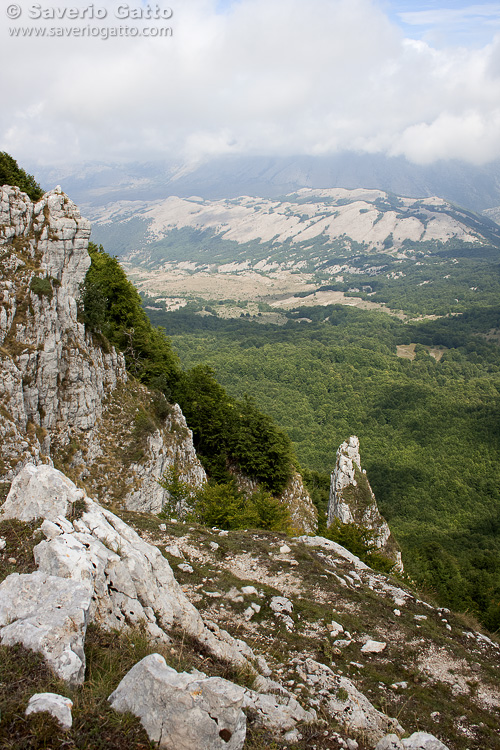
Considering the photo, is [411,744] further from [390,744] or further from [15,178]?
[15,178]

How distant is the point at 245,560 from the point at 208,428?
22597mm

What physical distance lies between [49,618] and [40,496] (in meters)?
3.89

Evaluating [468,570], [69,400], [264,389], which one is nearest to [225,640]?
[69,400]

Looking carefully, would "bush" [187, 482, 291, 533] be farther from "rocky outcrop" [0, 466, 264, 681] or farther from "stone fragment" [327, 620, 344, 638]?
"rocky outcrop" [0, 466, 264, 681]

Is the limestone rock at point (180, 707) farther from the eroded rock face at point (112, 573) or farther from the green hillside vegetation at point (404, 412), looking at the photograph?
the green hillside vegetation at point (404, 412)

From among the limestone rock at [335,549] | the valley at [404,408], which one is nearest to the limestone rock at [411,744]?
the limestone rock at [335,549]

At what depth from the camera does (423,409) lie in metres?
103

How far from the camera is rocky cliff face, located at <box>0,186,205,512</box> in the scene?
21.5m

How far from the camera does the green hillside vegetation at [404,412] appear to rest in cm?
5281

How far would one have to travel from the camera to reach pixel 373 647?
11.4m

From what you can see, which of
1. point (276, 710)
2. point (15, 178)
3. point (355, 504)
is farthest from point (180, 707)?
point (355, 504)

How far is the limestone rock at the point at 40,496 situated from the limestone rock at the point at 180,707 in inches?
188

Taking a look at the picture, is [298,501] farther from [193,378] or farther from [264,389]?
[264,389]

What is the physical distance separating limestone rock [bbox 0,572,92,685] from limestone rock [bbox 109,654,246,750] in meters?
0.87
